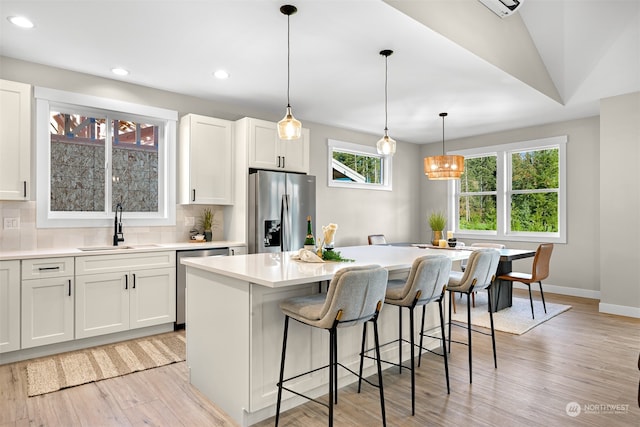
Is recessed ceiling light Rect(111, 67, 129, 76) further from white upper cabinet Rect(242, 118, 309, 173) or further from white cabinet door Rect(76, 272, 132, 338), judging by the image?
white cabinet door Rect(76, 272, 132, 338)

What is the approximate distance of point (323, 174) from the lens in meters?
5.95

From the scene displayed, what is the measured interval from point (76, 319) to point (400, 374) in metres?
2.80

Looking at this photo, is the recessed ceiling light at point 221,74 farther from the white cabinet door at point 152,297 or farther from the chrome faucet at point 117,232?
the white cabinet door at point 152,297

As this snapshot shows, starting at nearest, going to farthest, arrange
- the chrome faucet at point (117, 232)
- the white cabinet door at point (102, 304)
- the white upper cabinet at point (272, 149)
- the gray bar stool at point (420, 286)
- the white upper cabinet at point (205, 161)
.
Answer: the gray bar stool at point (420, 286), the white cabinet door at point (102, 304), the chrome faucet at point (117, 232), the white upper cabinet at point (205, 161), the white upper cabinet at point (272, 149)

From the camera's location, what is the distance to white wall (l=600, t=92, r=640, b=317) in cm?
445

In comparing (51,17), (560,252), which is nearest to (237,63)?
(51,17)

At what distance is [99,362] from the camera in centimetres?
311

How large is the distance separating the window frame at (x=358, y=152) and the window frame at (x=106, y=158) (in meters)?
2.46

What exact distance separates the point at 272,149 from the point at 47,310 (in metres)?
2.80

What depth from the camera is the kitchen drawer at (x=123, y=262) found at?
11.1 feet

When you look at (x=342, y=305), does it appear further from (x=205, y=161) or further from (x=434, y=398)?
(x=205, y=161)

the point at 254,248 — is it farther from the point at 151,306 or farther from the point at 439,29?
the point at 439,29

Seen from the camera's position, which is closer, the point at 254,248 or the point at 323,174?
the point at 254,248

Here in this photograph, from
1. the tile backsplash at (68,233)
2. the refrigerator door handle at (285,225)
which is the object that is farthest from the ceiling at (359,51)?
the tile backsplash at (68,233)
